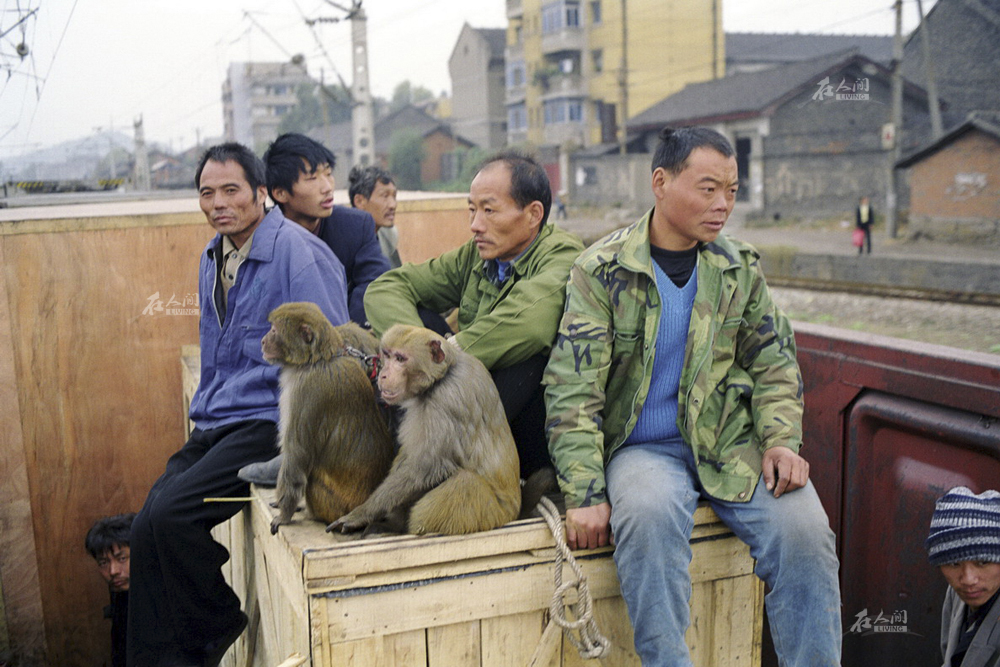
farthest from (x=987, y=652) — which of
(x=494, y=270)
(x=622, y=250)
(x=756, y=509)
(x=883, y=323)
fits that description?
(x=883, y=323)

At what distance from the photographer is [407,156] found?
43000 millimetres

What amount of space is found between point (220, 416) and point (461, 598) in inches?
53.2

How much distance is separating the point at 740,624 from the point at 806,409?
1.03 meters

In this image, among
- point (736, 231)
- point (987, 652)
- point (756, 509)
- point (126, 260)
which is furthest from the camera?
point (736, 231)

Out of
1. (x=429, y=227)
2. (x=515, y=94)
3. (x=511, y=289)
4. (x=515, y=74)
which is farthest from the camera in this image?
(x=515, y=74)

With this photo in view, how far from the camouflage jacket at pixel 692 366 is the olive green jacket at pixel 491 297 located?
0.30 feet

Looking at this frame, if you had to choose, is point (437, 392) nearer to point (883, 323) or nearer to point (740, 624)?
point (740, 624)

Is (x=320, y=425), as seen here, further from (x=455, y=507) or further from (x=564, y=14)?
(x=564, y=14)

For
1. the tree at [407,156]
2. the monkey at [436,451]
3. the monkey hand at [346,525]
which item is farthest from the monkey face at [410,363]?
the tree at [407,156]

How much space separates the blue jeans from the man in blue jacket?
141 cm

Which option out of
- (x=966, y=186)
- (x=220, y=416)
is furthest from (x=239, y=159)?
(x=966, y=186)

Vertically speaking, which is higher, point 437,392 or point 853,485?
point 437,392

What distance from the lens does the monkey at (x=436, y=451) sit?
8.00 ft

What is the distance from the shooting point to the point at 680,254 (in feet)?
9.16
